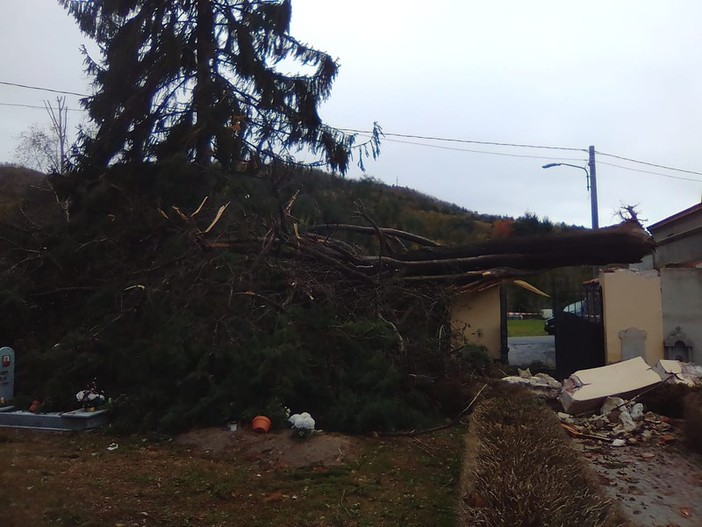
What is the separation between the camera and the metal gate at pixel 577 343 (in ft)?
39.0

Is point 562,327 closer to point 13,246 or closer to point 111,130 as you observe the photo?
point 111,130

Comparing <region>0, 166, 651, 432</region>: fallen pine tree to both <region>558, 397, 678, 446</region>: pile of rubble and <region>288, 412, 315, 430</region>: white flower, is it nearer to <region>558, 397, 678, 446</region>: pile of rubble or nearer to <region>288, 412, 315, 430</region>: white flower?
<region>288, 412, 315, 430</region>: white flower

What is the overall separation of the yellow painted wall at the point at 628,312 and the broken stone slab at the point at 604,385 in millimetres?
2204

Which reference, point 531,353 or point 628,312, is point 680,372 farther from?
point 531,353

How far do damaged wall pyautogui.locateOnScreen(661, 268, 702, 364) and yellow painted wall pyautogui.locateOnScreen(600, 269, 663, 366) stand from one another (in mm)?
251

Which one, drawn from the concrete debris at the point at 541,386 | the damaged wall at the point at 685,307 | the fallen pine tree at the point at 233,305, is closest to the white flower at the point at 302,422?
the fallen pine tree at the point at 233,305

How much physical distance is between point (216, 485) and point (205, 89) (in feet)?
24.5

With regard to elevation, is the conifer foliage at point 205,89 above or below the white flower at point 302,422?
above

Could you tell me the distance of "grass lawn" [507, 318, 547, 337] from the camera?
2272 cm

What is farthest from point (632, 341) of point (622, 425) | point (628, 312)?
point (622, 425)

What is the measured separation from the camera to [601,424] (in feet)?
27.0


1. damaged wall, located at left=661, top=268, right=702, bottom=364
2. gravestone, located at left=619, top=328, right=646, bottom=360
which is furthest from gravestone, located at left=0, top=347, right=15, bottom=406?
damaged wall, located at left=661, top=268, right=702, bottom=364

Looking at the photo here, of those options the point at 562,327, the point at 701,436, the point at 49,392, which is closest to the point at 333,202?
the point at 562,327

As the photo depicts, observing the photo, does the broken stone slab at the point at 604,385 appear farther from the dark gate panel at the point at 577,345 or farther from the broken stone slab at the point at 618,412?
the dark gate panel at the point at 577,345
